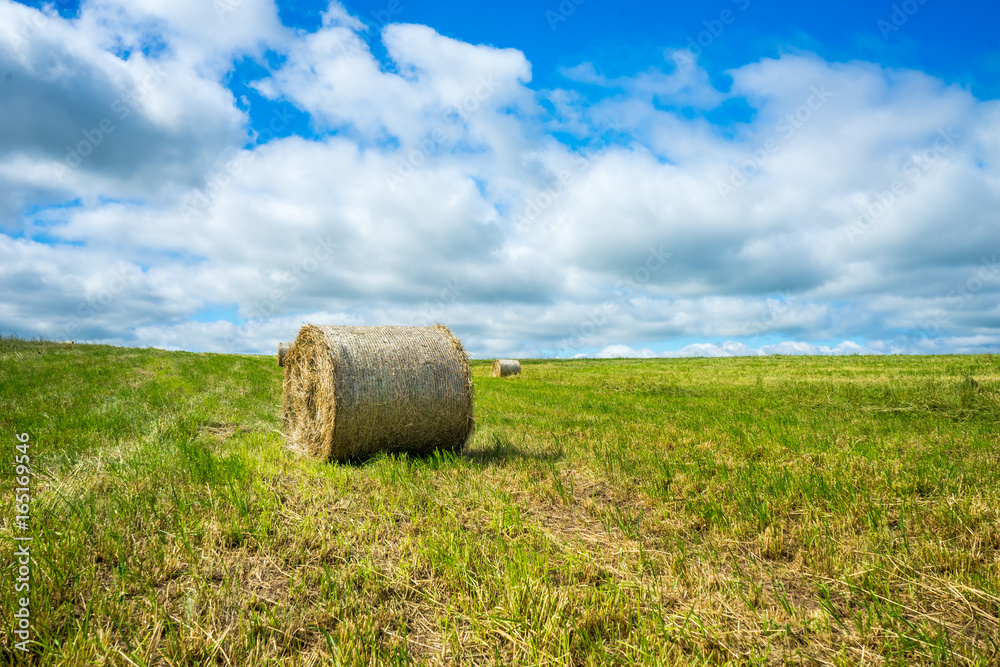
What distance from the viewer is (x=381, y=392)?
24.1 feet

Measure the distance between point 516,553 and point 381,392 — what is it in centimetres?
416

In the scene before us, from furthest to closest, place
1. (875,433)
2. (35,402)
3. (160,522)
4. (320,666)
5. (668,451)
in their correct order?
1. (35,402)
2. (875,433)
3. (668,451)
4. (160,522)
5. (320,666)

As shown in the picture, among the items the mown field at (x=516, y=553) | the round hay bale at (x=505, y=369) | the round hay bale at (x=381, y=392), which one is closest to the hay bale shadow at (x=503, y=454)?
the mown field at (x=516, y=553)

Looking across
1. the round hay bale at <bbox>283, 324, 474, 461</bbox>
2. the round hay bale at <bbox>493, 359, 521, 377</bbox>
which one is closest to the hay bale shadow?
the round hay bale at <bbox>283, 324, 474, 461</bbox>

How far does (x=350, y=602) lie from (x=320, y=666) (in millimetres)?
523

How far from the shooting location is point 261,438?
8258mm

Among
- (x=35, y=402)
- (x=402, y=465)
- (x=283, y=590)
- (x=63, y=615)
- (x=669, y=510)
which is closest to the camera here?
(x=63, y=615)

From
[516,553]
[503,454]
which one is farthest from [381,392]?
[516,553]

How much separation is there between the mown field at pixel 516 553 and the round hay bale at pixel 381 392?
53cm

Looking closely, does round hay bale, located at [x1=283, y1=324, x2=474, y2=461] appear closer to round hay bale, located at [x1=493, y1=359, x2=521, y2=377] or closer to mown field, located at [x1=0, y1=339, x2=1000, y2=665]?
mown field, located at [x1=0, y1=339, x2=1000, y2=665]

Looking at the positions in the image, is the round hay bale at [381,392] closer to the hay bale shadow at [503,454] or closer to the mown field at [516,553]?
the hay bale shadow at [503,454]

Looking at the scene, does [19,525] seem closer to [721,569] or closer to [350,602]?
[350,602]

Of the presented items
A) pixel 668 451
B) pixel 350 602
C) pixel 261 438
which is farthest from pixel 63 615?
pixel 668 451

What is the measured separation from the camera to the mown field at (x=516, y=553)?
9.28 ft
